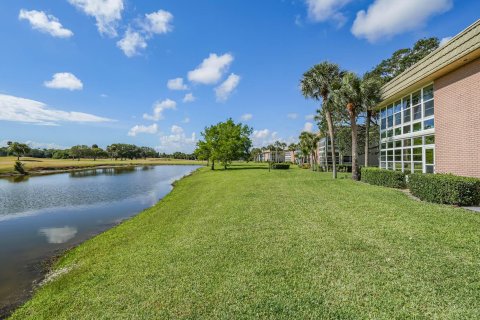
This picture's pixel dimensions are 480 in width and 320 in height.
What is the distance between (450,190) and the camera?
10.0 metres

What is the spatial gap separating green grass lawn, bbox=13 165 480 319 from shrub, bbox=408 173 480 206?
81 centimetres

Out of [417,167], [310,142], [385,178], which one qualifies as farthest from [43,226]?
[310,142]

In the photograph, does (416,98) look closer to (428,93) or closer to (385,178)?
(428,93)

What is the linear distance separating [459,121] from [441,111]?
154cm

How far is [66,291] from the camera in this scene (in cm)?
592

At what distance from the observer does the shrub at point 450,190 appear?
31.9 ft

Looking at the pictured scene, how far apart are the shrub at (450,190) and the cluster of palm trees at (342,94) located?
383 inches

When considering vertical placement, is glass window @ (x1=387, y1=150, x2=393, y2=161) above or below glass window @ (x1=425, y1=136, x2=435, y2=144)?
below

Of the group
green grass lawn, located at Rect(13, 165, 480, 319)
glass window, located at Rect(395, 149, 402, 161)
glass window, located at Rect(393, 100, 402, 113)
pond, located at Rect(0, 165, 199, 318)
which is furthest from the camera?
glass window, located at Rect(393, 100, 402, 113)

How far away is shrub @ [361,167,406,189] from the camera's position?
1524 cm

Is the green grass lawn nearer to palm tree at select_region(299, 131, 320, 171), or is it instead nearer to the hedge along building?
the hedge along building

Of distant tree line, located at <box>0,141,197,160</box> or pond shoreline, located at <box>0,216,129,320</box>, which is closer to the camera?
pond shoreline, located at <box>0,216,129,320</box>

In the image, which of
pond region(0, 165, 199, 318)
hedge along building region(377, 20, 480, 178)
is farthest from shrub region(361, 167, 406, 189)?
pond region(0, 165, 199, 318)

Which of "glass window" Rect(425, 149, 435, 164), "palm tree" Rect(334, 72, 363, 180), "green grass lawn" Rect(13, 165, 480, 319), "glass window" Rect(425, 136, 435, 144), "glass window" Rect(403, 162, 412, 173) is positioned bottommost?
"green grass lawn" Rect(13, 165, 480, 319)
